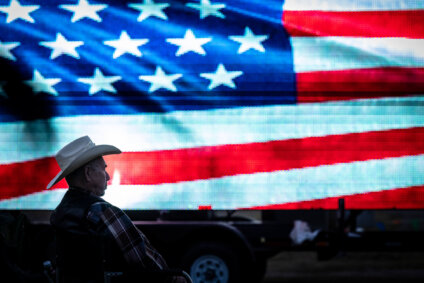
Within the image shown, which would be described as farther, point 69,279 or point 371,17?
point 371,17

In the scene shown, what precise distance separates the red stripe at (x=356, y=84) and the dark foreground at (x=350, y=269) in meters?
4.02

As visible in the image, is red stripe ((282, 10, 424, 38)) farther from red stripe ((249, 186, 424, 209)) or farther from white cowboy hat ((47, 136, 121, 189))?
white cowboy hat ((47, 136, 121, 189))

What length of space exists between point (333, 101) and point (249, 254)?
88.6 inches

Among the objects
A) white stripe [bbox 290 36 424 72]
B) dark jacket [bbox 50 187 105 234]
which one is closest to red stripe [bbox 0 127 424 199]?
white stripe [bbox 290 36 424 72]

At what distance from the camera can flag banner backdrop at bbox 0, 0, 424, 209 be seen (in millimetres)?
5898

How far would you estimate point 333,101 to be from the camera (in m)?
6.00

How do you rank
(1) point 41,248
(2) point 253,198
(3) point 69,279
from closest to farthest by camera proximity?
(3) point 69,279
(2) point 253,198
(1) point 41,248

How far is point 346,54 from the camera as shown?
19.8 ft

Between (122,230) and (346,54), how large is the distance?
3530 millimetres

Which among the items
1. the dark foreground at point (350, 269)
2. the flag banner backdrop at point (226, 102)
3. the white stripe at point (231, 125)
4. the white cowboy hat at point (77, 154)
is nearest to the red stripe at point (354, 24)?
the flag banner backdrop at point (226, 102)

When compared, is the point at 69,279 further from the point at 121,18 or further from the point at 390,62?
the point at 390,62

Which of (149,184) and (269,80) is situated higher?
(269,80)

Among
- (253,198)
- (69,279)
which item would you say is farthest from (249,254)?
(69,279)

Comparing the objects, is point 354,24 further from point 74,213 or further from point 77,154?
point 74,213
